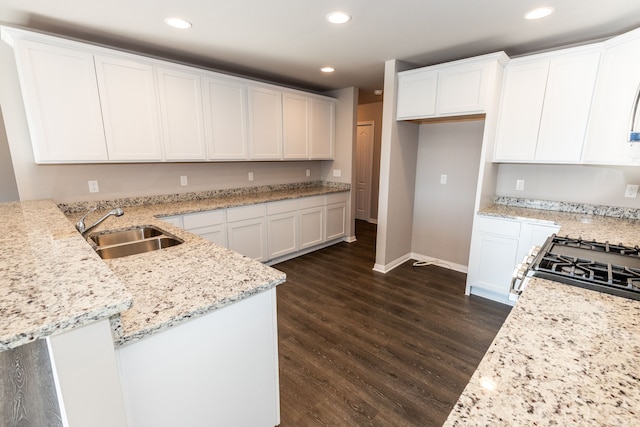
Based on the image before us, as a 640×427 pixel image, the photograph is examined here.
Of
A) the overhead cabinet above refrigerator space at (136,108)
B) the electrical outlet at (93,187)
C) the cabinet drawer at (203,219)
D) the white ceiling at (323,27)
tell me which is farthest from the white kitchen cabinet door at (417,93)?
the electrical outlet at (93,187)

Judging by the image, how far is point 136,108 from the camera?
2.65 meters

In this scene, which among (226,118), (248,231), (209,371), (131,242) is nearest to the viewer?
(209,371)

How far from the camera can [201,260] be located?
1.49m

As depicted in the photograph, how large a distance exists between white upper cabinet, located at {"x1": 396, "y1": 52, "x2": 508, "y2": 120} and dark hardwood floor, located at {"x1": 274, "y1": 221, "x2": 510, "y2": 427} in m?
1.85

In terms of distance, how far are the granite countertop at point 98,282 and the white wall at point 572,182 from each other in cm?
291

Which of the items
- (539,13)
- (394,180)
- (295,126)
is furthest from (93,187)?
(539,13)

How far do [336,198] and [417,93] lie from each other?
73.5 inches

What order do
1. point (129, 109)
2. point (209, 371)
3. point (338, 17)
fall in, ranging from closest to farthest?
1. point (209, 371)
2. point (338, 17)
3. point (129, 109)

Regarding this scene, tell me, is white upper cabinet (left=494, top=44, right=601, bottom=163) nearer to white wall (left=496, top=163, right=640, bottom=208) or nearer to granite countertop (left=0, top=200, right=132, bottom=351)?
white wall (left=496, top=163, right=640, bottom=208)

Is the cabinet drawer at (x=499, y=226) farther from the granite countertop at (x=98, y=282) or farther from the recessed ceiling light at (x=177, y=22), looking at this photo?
the recessed ceiling light at (x=177, y=22)

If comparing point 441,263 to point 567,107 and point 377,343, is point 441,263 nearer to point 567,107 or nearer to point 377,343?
point 377,343

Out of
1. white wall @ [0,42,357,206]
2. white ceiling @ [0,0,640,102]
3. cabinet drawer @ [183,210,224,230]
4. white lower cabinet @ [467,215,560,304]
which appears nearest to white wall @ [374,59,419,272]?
white ceiling @ [0,0,640,102]

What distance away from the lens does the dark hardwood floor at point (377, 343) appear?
1702mm

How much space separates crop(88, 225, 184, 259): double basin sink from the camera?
1955 millimetres
